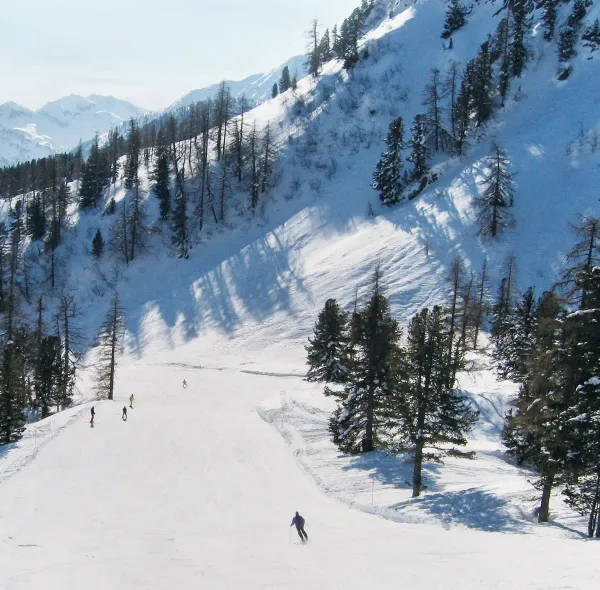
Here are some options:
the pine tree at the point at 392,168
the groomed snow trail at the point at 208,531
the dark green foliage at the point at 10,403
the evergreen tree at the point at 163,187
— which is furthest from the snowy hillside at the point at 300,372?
the pine tree at the point at 392,168

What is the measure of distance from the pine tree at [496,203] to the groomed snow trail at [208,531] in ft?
125

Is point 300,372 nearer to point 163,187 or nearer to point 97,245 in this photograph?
point 97,245

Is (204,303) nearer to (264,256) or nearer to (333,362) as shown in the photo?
(264,256)

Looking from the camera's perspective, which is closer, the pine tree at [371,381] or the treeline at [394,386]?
the treeline at [394,386]

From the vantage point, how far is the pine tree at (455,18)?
3868 inches

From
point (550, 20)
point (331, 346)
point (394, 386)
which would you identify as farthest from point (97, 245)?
point (550, 20)

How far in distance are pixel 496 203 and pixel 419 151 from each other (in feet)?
57.4

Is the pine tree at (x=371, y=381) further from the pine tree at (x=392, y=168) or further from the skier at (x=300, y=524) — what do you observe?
the pine tree at (x=392, y=168)

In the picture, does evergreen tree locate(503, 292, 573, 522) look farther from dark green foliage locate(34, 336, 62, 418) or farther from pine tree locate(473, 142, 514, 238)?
pine tree locate(473, 142, 514, 238)

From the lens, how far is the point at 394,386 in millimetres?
23781

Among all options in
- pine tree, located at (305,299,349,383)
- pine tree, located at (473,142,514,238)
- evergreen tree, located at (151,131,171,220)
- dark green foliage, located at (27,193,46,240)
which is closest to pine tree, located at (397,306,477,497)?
pine tree, located at (305,299,349,383)

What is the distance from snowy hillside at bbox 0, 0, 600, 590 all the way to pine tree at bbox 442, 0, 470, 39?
1.83 meters

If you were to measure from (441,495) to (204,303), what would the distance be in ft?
161

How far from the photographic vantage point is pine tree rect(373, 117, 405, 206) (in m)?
68.8
